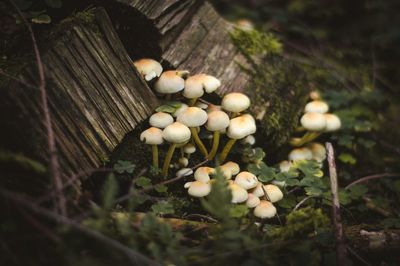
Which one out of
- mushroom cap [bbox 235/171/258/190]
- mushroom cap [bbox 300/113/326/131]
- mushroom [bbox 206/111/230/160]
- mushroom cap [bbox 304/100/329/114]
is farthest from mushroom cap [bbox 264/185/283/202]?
mushroom cap [bbox 304/100/329/114]

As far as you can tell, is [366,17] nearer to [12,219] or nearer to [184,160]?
[184,160]

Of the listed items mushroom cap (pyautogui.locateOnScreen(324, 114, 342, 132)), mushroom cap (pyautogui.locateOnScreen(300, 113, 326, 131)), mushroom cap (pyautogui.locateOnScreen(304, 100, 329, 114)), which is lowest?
mushroom cap (pyautogui.locateOnScreen(300, 113, 326, 131))

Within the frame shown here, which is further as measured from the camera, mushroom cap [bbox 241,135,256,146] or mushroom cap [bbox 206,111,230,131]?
mushroom cap [bbox 241,135,256,146]

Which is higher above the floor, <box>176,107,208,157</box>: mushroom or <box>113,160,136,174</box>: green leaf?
<box>176,107,208,157</box>: mushroom

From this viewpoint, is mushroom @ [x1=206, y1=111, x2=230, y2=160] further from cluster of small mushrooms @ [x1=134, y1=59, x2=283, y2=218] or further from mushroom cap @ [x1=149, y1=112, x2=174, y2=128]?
mushroom cap @ [x1=149, y1=112, x2=174, y2=128]

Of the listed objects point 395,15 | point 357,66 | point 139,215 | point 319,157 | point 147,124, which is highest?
point 395,15

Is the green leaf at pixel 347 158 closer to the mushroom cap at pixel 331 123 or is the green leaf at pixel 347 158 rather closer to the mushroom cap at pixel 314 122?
the mushroom cap at pixel 331 123

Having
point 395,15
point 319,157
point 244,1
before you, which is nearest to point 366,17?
point 395,15
